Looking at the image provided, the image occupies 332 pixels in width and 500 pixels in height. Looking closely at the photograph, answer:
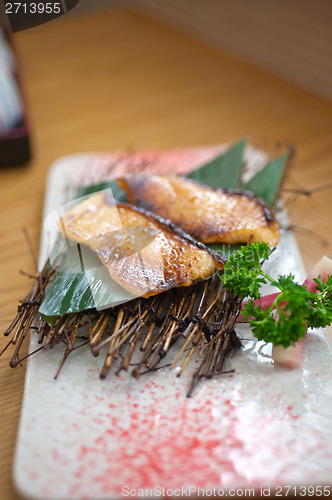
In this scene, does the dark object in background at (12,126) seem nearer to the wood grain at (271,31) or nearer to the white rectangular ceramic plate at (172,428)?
the wood grain at (271,31)

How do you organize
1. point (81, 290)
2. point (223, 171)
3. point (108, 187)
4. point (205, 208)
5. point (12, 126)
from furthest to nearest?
point (12, 126), point (223, 171), point (108, 187), point (205, 208), point (81, 290)

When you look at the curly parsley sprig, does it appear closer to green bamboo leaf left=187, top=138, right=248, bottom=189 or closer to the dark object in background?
green bamboo leaf left=187, top=138, right=248, bottom=189

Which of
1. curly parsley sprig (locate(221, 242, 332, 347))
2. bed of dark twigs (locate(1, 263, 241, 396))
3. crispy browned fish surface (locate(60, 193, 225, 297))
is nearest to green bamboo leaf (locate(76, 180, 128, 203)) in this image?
crispy browned fish surface (locate(60, 193, 225, 297))

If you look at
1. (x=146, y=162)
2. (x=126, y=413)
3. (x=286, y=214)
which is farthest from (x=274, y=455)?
(x=146, y=162)

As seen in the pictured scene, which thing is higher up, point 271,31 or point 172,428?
point 271,31

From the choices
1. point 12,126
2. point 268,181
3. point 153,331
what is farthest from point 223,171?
point 12,126

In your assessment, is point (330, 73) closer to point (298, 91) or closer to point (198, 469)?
point (298, 91)

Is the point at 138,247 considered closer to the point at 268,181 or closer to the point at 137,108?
the point at 268,181
